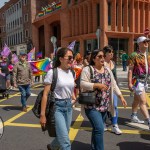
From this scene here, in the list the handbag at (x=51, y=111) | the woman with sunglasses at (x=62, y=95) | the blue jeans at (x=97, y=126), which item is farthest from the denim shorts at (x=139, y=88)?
the handbag at (x=51, y=111)

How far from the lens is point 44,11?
4100 cm

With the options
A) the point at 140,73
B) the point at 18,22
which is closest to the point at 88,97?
the point at 140,73

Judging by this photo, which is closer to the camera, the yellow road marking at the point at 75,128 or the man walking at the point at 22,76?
the yellow road marking at the point at 75,128

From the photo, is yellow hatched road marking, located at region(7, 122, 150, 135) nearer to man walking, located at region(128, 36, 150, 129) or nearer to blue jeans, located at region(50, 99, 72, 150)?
man walking, located at region(128, 36, 150, 129)

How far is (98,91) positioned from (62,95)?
534 mm

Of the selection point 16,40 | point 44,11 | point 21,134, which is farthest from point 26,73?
point 16,40

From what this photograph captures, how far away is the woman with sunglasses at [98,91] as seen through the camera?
12.2ft

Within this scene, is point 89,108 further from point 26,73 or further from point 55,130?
point 26,73

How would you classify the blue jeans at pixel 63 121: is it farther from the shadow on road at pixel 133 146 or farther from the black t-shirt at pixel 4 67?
the black t-shirt at pixel 4 67

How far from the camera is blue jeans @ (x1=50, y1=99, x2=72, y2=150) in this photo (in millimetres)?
3424

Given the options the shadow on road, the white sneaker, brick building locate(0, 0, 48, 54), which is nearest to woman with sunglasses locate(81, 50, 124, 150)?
the shadow on road

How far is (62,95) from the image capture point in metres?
3.60

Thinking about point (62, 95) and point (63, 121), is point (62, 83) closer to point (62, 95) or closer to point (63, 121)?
point (62, 95)

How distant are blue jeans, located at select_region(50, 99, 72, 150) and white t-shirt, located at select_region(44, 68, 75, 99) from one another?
0.26ft
